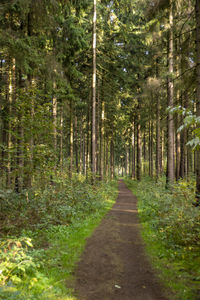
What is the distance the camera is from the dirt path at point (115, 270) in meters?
3.97

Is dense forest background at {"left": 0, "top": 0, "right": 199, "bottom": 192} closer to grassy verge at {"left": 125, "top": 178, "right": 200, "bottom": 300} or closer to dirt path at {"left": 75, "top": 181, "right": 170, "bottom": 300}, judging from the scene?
grassy verge at {"left": 125, "top": 178, "right": 200, "bottom": 300}

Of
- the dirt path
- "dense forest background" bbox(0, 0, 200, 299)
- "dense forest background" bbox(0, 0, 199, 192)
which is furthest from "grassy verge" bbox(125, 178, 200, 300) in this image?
"dense forest background" bbox(0, 0, 199, 192)

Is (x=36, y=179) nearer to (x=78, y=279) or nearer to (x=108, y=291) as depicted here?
(x=78, y=279)

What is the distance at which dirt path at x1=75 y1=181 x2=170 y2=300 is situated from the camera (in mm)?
3968

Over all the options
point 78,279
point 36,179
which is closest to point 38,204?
point 36,179

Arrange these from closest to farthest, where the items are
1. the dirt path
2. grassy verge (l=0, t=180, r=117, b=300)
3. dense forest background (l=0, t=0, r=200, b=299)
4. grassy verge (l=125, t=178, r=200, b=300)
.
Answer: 1. grassy verge (l=0, t=180, r=117, b=300)
2. the dirt path
3. grassy verge (l=125, t=178, r=200, b=300)
4. dense forest background (l=0, t=0, r=200, b=299)

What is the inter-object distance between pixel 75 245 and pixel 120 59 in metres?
16.8

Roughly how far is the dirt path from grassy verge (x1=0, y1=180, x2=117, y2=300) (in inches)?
12.7

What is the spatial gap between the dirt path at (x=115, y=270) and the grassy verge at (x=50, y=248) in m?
0.32

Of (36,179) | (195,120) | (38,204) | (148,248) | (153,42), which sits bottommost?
(148,248)

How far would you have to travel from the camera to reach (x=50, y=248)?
18.6ft

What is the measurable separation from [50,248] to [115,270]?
1.97 metres

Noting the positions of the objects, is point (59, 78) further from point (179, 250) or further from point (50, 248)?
point (179, 250)

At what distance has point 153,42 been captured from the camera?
15.5 metres
